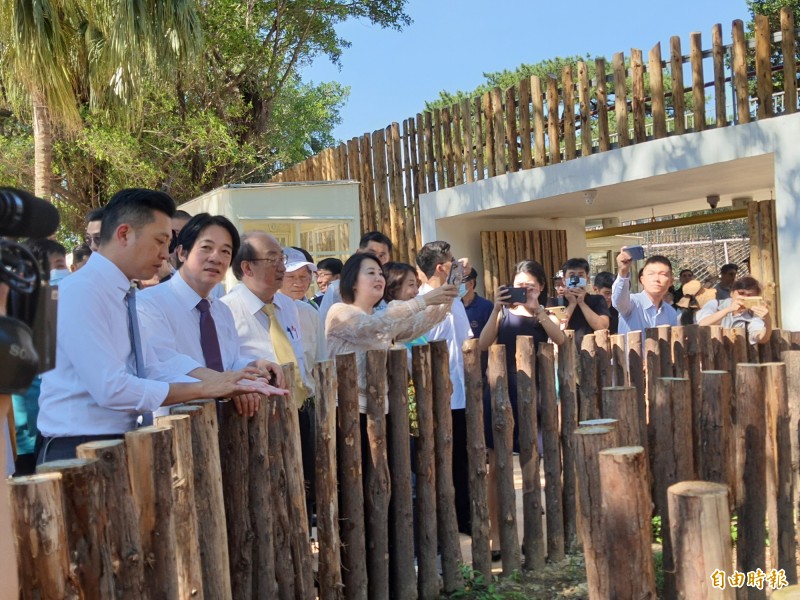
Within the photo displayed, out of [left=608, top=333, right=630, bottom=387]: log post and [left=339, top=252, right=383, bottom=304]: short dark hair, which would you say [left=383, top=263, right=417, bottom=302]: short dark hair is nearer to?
[left=339, top=252, right=383, bottom=304]: short dark hair

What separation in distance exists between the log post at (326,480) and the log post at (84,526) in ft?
4.48

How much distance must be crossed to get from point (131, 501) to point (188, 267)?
142cm

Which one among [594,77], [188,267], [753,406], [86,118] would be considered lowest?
[753,406]

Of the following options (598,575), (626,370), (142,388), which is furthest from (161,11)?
(598,575)

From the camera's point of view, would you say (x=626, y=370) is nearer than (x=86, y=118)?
Yes

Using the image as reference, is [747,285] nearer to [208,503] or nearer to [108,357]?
[208,503]

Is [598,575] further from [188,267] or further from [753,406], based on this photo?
[188,267]

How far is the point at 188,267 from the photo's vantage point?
375 cm

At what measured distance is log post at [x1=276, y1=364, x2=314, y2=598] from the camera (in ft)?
11.3

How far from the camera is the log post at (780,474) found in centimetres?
397

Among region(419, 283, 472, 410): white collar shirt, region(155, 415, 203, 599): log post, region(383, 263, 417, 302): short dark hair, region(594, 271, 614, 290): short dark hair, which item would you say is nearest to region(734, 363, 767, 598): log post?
region(419, 283, 472, 410): white collar shirt

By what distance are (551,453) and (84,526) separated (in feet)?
9.83

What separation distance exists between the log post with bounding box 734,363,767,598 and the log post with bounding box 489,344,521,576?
1166 mm

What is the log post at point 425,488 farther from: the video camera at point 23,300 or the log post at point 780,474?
the video camera at point 23,300
